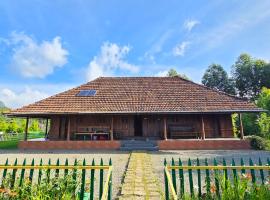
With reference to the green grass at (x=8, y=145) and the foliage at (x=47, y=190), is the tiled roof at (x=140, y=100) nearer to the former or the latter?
the green grass at (x=8, y=145)

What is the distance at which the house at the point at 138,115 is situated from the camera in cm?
1505

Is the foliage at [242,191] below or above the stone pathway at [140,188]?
above

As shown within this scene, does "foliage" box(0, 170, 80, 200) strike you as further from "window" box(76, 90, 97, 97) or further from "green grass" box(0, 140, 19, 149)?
"green grass" box(0, 140, 19, 149)

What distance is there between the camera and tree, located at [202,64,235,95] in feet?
139

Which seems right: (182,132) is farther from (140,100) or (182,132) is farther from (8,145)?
(8,145)

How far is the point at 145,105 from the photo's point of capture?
16.1 m

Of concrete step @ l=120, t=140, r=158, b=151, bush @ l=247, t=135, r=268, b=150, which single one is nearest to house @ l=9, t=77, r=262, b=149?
bush @ l=247, t=135, r=268, b=150

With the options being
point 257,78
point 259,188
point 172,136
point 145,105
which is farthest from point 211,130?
point 257,78

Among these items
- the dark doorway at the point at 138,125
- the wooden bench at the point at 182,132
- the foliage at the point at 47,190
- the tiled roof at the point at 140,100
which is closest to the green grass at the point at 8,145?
the tiled roof at the point at 140,100

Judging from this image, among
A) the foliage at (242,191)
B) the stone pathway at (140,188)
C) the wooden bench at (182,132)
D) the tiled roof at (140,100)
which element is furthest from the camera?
the wooden bench at (182,132)

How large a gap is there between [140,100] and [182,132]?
4.36 meters

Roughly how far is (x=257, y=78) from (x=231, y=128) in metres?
26.8

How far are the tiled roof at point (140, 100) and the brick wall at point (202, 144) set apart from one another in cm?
226

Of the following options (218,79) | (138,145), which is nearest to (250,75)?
(218,79)
